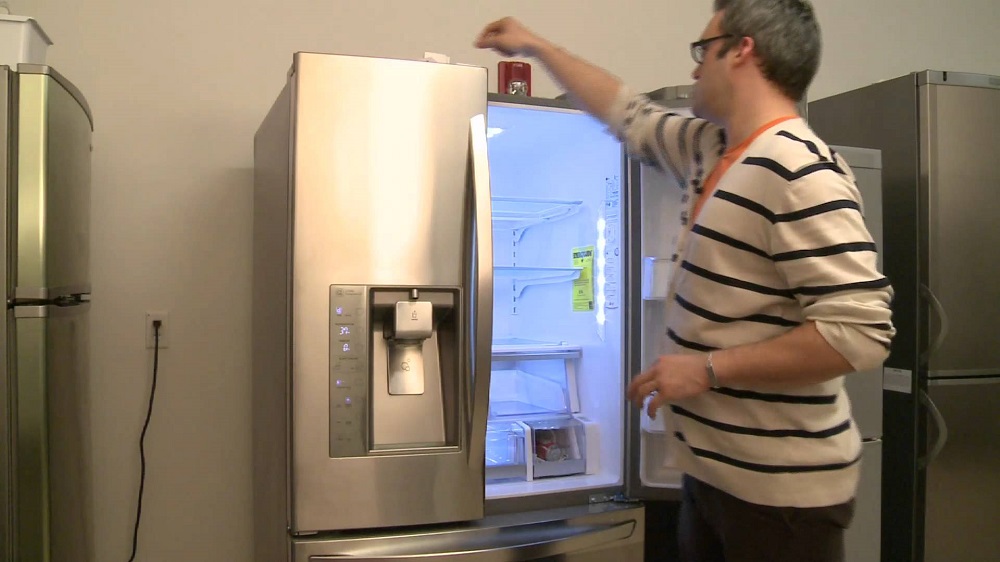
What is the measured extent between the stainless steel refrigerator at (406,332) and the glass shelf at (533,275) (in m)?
0.23

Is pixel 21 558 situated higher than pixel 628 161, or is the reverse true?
pixel 628 161

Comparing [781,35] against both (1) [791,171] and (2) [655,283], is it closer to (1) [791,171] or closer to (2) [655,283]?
(1) [791,171]

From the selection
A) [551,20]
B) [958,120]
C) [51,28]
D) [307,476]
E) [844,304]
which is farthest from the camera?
[551,20]

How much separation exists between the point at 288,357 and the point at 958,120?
6.38ft

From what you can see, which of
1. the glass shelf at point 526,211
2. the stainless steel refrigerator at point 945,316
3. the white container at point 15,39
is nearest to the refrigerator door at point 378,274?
the glass shelf at point 526,211

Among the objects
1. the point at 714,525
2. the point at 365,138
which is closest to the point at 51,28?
the point at 365,138

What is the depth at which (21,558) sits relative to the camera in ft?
3.95

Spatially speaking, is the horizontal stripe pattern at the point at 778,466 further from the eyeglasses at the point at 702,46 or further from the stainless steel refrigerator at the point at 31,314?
the stainless steel refrigerator at the point at 31,314

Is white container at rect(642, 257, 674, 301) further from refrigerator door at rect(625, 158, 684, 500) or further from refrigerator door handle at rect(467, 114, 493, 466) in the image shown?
refrigerator door handle at rect(467, 114, 493, 466)

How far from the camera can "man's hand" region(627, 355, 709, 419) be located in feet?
3.43

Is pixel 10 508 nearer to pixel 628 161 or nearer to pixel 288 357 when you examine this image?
pixel 288 357

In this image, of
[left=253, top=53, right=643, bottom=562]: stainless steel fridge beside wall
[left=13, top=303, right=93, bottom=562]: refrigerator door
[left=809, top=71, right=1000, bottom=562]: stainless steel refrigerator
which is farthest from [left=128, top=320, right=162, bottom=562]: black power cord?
[left=809, top=71, right=1000, bottom=562]: stainless steel refrigerator

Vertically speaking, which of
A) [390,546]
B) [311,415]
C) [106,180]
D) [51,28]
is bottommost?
[390,546]

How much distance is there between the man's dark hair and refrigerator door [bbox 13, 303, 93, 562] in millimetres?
1254
